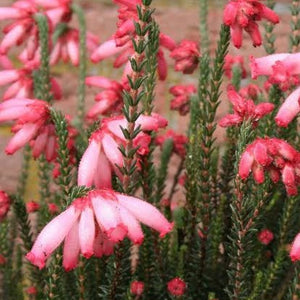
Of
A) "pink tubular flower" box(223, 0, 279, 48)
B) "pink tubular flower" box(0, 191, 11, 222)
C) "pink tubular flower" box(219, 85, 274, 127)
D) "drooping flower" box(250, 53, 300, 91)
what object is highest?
"pink tubular flower" box(223, 0, 279, 48)

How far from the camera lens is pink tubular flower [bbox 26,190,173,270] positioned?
1.12 metres

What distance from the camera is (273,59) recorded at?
1.34 m

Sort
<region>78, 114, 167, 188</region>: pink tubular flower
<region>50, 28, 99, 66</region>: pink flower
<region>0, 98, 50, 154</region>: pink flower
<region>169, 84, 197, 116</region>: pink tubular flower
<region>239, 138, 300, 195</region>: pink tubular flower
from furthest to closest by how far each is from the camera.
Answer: <region>50, 28, 99, 66</region>: pink flower
<region>169, 84, 197, 116</region>: pink tubular flower
<region>0, 98, 50, 154</region>: pink flower
<region>78, 114, 167, 188</region>: pink tubular flower
<region>239, 138, 300, 195</region>: pink tubular flower

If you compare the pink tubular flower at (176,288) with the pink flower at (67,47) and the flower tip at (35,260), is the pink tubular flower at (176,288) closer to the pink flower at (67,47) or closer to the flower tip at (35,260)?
the flower tip at (35,260)

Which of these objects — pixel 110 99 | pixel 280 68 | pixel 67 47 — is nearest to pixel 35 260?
pixel 280 68

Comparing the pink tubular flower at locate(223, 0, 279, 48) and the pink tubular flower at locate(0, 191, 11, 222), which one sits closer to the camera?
the pink tubular flower at locate(223, 0, 279, 48)

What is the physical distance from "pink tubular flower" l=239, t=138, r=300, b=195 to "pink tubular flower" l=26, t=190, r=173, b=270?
6.7 inches

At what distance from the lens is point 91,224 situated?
44.8 inches

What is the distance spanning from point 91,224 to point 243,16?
0.53 meters

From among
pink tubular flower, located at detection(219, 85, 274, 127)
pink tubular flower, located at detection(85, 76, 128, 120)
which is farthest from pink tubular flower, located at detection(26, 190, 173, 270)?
pink tubular flower, located at detection(85, 76, 128, 120)

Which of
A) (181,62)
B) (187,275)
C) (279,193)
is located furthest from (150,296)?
(181,62)

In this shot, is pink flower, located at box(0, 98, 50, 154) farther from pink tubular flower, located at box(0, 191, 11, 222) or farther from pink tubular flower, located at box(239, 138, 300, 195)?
pink tubular flower, located at box(239, 138, 300, 195)

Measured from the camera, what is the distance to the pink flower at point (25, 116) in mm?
1487

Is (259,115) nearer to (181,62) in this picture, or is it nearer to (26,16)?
(181,62)
